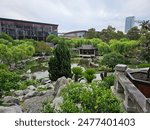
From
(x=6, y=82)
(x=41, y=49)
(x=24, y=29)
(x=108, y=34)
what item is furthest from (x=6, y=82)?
(x=108, y=34)

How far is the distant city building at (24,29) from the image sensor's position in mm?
30984

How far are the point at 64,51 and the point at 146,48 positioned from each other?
8424 mm

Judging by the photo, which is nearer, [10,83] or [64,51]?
[10,83]

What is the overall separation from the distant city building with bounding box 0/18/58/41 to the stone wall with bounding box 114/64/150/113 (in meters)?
27.9

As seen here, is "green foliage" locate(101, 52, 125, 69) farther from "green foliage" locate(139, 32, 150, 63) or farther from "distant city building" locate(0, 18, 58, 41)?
"distant city building" locate(0, 18, 58, 41)

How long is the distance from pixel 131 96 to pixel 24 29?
31.4 meters

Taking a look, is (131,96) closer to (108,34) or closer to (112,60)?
(112,60)

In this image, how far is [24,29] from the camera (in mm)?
33094

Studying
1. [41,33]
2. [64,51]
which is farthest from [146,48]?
[41,33]

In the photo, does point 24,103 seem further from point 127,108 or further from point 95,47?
point 95,47

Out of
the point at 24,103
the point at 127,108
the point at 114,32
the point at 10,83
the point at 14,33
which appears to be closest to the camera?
the point at 127,108

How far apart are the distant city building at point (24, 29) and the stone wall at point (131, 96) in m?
27.9

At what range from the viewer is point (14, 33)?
32375mm

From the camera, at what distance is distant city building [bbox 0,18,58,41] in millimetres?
30984
